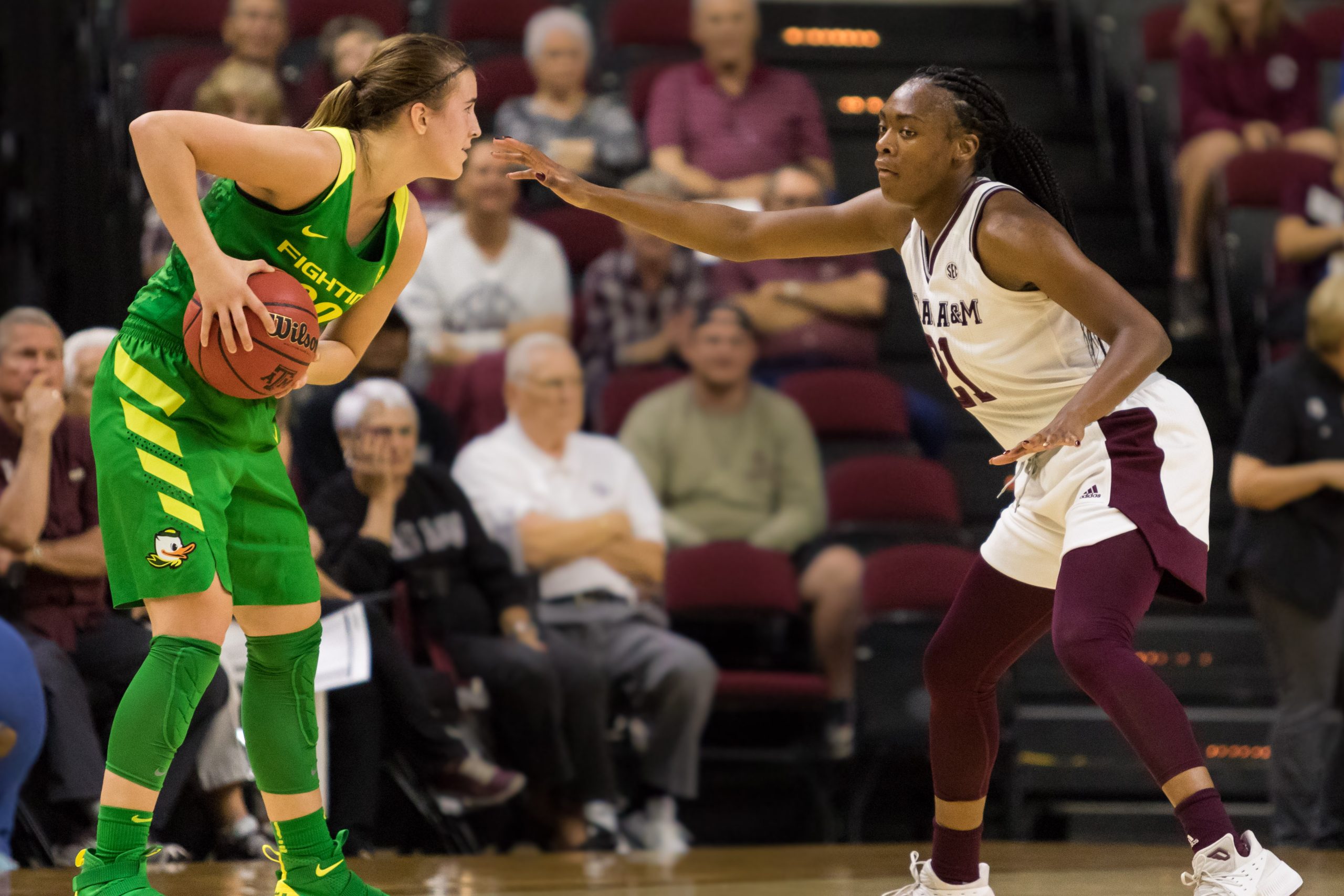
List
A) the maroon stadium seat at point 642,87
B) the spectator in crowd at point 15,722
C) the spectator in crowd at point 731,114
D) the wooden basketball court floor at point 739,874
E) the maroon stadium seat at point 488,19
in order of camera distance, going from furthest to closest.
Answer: the maroon stadium seat at point 488,19 → the maroon stadium seat at point 642,87 → the spectator in crowd at point 731,114 → the spectator in crowd at point 15,722 → the wooden basketball court floor at point 739,874

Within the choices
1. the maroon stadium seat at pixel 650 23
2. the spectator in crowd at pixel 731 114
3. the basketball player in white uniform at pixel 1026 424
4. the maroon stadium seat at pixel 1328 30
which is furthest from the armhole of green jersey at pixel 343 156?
the maroon stadium seat at pixel 1328 30

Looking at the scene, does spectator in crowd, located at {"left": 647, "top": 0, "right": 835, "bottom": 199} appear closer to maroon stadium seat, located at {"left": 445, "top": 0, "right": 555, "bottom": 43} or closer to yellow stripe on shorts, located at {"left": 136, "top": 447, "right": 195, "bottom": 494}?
maroon stadium seat, located at {"left": 445, "top": 0, "right": 555, "bottom": 43}

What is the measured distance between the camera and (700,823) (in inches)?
205

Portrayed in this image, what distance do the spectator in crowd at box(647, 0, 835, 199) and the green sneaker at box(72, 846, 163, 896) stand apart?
415cm

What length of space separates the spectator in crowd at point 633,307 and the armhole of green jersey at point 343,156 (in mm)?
3066

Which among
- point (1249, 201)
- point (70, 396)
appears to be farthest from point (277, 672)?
point (1249, 201)

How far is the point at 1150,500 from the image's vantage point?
2871 millimetres

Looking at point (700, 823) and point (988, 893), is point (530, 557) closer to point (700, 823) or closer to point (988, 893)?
point (700, 823)

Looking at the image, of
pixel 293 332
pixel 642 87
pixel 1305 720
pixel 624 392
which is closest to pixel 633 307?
pixel 624 392

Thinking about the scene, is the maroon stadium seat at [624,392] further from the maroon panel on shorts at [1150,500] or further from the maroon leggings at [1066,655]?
the maroon panel on shorts at [1150,500]

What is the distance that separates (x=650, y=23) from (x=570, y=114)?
4.26ft

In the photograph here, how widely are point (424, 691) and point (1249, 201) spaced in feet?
13.0

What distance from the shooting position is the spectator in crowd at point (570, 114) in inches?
250

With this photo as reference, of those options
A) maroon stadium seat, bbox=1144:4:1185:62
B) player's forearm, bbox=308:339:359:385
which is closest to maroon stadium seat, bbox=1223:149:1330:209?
maroon stadium seat, bbox=1144:4:1185:62
